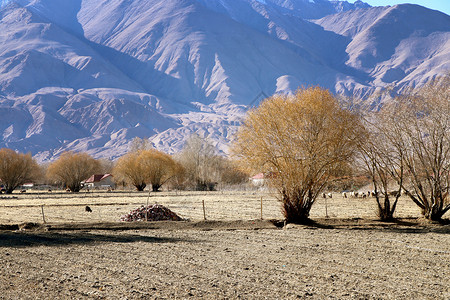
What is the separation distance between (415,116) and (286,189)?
7274mm

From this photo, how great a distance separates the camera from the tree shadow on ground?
17172mm

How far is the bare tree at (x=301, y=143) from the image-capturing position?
22016 millimetres

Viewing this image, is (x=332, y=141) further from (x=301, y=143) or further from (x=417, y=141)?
(x=417, y=141)

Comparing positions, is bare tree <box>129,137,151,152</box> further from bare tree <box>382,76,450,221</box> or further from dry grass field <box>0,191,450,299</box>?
bare tree <box>382,76,450,221</box>

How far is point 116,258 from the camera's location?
550 inches

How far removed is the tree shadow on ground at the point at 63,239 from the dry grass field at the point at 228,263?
0.13 feet

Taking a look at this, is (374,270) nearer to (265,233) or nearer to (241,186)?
(265,233)

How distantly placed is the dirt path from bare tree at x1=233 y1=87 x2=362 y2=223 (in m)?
2.63

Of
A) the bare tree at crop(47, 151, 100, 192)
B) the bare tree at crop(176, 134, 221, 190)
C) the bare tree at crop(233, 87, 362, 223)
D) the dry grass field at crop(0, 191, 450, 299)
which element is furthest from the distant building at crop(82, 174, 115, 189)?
the bare tree at crop(233, 87, 362, 223)

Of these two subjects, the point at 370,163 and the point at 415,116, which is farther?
the point at 370,163

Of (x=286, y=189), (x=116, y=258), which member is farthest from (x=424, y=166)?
(x=116, y=258)

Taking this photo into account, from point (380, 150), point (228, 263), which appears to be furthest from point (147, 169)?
point (228, 263)

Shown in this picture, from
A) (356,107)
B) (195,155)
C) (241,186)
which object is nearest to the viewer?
(356,107)

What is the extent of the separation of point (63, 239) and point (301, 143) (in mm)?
11389
